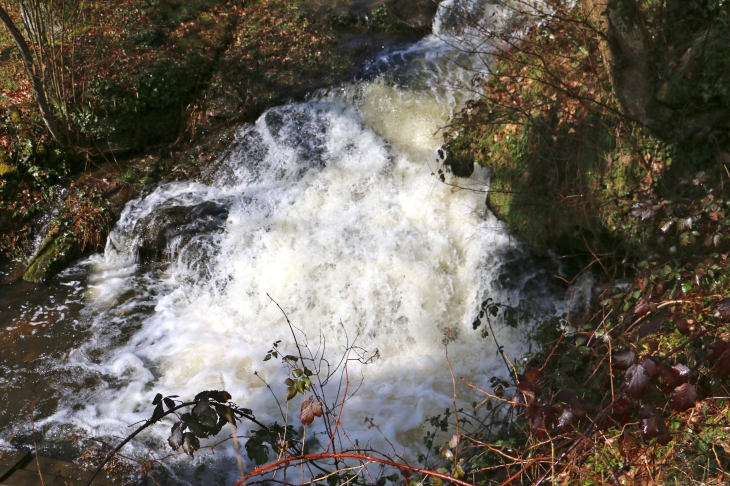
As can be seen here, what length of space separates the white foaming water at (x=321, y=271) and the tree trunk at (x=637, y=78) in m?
1.96

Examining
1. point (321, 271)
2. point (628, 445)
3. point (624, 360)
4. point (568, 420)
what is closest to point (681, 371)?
point (624, 360)

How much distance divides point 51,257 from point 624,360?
7400mm

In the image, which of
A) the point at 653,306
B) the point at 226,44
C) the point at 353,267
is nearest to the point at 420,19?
the point at 226,44

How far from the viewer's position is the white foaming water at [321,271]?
17.9 ft

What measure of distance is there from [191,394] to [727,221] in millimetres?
4855

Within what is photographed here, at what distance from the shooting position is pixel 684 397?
240 cm

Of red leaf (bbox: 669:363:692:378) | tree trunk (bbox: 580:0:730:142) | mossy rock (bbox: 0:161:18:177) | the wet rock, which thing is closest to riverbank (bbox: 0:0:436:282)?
mossy rock (bbox: 0:161:18:177)

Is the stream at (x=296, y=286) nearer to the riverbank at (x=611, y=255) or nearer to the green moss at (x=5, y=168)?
the riverbank at (x=611, y=255)

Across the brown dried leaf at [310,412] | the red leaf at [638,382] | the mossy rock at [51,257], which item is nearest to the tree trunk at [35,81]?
the mossy rock at [51,257]

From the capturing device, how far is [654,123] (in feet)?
16.3

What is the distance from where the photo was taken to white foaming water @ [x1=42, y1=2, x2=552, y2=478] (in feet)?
17.9

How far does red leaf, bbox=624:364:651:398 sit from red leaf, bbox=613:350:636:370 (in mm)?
106

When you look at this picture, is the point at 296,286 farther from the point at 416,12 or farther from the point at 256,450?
the point at 416,12

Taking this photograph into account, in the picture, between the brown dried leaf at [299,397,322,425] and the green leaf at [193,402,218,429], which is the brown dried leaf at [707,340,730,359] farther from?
the green leaf at [193,402,218,429]
